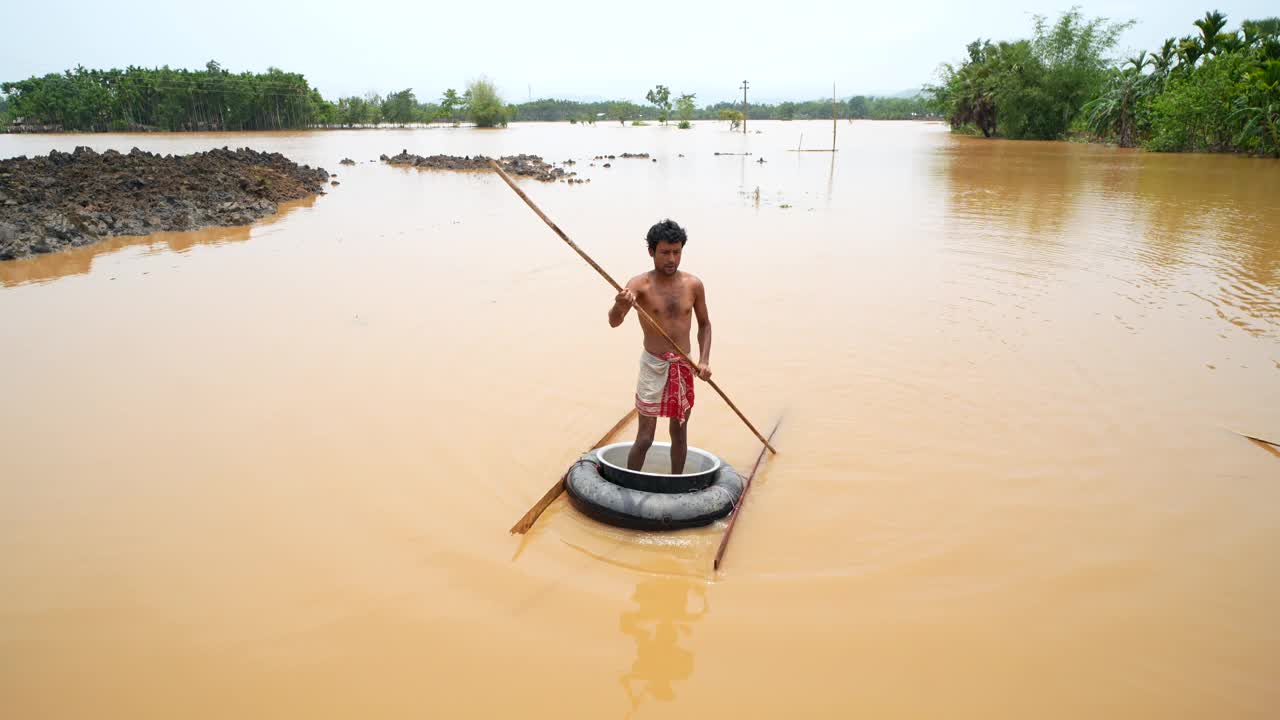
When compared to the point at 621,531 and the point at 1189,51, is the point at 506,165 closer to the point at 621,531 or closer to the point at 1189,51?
the point at 621,531

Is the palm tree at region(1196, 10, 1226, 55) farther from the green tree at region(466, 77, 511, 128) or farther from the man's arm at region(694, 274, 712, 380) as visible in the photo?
the green tree at region(466, 77, 511, 128)

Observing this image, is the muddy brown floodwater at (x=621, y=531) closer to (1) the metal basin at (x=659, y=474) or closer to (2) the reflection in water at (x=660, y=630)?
(2) the reflection in water at (x=660, y=630)

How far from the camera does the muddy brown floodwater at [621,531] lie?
2.63 metres

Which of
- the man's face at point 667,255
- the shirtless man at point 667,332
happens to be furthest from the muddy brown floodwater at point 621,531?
the man's face at point 667,255

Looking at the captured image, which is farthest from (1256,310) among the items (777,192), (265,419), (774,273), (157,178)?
(157,178)

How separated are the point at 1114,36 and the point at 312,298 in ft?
142

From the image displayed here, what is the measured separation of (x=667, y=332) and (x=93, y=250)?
10.7 meters

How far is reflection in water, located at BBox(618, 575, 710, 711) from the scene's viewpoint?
2.60 meters

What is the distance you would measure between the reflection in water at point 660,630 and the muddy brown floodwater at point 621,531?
0.04 ft

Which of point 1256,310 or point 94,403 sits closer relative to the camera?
point 94,403

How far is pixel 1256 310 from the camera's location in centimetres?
671

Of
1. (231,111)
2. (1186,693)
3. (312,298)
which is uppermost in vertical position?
(231,111)

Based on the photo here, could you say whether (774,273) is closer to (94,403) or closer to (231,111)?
(94,403)

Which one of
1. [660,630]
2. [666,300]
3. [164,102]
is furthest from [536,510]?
[164,102]
